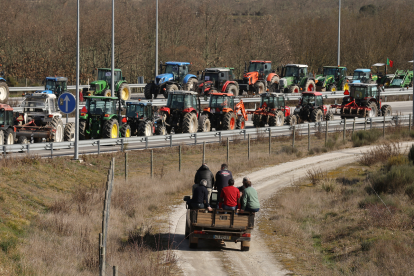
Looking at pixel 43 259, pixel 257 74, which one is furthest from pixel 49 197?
pixel 257 74

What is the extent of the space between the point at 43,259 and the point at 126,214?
5.36 m

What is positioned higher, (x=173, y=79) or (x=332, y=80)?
(x=332, y=80)

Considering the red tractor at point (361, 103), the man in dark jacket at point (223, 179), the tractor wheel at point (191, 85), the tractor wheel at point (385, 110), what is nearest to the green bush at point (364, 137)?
the red tractor at point (361, 103)

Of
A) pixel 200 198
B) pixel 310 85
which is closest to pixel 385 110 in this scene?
pixel 310 85

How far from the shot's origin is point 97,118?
27.7m

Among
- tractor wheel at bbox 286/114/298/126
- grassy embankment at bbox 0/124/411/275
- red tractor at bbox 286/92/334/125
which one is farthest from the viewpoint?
red tractor at bbox 286/92/334/125

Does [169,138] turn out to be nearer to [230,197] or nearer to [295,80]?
[230,197]

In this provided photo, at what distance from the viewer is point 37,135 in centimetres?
2559

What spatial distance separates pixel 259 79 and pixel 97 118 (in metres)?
20.2

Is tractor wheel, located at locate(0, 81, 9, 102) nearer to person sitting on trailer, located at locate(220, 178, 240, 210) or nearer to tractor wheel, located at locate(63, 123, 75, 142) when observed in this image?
tractor wheel, located at locate(63, 123, 75, 142)

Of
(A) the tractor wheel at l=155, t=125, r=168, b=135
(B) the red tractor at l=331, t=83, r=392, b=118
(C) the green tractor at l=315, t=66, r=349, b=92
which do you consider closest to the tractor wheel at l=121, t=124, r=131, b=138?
(A) the tractor wheel at l=155, t=125, r=168, b=135

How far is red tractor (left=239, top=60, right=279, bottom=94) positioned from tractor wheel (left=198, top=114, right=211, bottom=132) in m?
12.6

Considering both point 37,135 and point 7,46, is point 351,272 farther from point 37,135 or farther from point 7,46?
point 7,46

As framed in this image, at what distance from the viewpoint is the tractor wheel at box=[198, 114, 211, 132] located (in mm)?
31734
